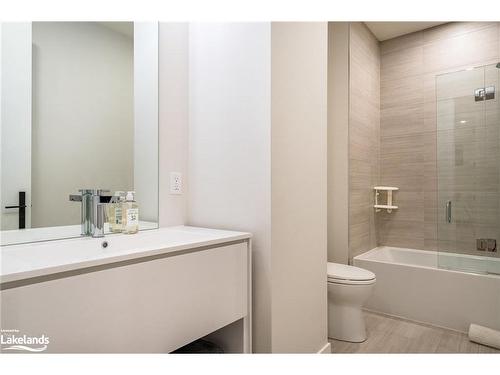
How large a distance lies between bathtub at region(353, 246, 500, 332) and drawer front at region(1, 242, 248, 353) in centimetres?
169

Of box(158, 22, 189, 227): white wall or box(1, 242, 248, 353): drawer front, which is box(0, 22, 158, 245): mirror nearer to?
box(158, 22, 189, 227): white wall

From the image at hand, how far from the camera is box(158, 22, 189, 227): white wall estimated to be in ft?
5.16

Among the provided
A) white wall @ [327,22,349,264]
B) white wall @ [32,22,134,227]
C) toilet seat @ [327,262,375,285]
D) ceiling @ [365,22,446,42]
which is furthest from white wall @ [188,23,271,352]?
ceiling @ [365,22,446,42]

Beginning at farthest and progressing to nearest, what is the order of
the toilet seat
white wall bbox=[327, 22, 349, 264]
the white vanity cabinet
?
1. white wall bbox=[327, 22, 349, 264]
2. the toilet seat
3. the white vanity cabinet

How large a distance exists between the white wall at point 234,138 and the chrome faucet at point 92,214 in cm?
48

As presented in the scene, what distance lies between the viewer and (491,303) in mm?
2174

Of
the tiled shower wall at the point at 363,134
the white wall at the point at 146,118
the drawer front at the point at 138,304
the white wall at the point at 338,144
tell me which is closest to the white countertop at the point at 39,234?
the white wall at the point at 146,118

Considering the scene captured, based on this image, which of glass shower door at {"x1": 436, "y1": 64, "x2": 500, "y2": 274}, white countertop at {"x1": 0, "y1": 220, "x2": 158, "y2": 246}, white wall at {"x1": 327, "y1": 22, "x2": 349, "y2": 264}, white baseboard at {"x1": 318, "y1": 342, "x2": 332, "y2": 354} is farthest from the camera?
white wall at {"x1": 327, "y1": 22, "x2": 349, "y2": 264}

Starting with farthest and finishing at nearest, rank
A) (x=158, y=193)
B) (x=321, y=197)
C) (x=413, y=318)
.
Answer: (x=413, y=318), (x=321, y=197), (x=158, y=193)

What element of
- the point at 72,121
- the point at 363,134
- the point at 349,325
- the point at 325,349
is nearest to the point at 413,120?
the point at 363,134

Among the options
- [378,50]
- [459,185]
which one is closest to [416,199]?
[459,185]

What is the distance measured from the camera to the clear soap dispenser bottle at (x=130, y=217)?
1361 mm

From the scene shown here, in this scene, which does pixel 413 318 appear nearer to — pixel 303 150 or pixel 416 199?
pixel 416 199

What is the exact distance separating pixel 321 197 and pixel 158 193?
845 mm
